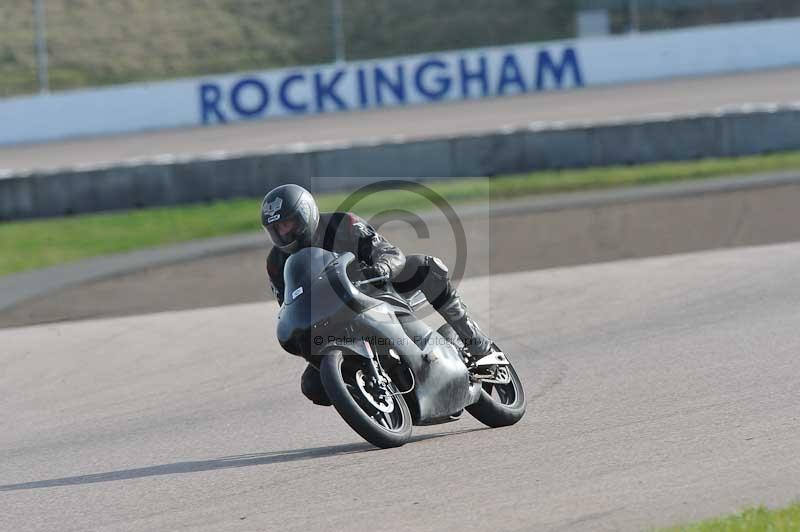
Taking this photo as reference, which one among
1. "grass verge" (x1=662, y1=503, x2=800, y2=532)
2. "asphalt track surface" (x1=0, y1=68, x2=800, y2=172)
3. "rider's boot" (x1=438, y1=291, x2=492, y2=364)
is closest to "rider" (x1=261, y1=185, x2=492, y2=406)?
"rider's boot" (x1=438, y1=291, x2=492, y2=364)

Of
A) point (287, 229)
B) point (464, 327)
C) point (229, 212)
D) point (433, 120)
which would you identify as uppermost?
point (287, 229)

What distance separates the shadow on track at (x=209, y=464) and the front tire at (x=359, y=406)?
224mm

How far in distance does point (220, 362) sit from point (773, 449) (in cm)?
502

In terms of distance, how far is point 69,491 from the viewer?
20.7ft

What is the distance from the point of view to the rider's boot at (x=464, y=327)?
7039mm

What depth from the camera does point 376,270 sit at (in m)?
6.48

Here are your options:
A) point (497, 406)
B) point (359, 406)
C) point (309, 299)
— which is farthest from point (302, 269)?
Result: point (497, 406)

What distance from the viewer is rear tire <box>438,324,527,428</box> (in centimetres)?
704

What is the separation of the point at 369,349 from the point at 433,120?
23.0 metres

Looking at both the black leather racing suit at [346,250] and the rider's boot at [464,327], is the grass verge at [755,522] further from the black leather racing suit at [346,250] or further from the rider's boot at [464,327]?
the rider's boot at [464,327]

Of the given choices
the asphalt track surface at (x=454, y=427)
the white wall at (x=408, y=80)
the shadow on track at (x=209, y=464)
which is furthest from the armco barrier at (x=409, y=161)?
the shadow on track at (x=209, y=464)

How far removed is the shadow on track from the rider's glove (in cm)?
91

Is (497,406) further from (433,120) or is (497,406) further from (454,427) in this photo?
(433,120)

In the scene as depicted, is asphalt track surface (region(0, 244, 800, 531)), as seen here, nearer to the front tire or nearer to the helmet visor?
the front tire
